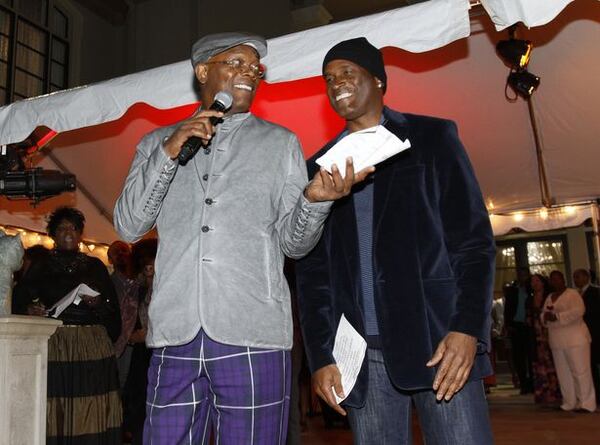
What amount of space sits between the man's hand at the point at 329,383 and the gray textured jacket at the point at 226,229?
0.23 m

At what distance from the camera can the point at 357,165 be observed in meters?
1.86

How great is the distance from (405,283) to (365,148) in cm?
45

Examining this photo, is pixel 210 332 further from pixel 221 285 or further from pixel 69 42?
pixel 69 42

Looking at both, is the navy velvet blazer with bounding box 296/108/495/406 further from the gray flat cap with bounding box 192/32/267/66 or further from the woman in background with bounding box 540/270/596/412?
the woman in background with bounding box 540/270/596/412

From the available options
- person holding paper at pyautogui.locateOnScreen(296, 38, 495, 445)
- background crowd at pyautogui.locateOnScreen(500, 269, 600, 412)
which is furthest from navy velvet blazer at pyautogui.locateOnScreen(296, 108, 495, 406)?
background crowd at pyautogui.locateOnScreen(500, 269, 600, 412)

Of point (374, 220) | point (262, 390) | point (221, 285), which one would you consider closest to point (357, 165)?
point (374, 220)

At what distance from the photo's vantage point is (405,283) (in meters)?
2.03

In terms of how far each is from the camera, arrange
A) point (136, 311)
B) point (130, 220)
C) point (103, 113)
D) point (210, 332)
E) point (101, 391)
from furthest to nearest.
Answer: point (136, 311) < point (101, 391) < point (103, 113) < point (130, 220) < point (210, 332)

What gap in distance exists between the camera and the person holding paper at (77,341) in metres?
4.52

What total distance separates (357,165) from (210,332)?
0.61 metres

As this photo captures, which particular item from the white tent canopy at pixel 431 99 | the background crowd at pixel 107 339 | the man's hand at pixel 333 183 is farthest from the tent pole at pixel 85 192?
the man's hand at pixel 333 183

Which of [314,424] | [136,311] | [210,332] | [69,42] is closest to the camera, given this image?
[210,332]

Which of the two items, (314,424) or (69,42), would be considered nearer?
(314,424)

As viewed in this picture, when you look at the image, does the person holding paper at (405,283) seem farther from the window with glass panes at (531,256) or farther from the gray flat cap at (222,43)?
the window with glass panes at (531,256)
